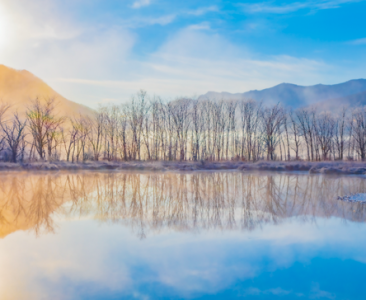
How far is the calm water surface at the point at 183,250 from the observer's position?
4.05 metres

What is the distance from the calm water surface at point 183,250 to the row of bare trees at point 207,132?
27833 mm

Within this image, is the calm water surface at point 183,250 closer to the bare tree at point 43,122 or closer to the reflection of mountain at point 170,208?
the reflection of mountain at point 170,208

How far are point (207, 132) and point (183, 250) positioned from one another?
3480 centimetres

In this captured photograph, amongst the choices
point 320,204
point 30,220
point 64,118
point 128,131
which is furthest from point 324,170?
point 64,118

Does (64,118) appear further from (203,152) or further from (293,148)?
(293,148)

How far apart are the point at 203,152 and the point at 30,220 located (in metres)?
30.2

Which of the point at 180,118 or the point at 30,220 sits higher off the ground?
the point at 180,118

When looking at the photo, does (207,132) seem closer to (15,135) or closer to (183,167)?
(183,167)

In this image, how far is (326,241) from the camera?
5984mm

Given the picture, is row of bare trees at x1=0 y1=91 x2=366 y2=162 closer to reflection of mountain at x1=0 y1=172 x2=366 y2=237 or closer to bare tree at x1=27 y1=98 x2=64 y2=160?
bare tree at x1=27 y1=98 x2=64 y2=160

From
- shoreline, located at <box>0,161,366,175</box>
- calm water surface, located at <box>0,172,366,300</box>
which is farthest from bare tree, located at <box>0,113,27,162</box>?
calm water surface, located at <box>0,172,366,300</box>

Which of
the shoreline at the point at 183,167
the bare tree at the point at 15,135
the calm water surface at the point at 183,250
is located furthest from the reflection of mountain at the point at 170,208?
the bare tree at the point at 15,135

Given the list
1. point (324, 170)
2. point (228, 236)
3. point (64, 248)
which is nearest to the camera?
point (64, 248)

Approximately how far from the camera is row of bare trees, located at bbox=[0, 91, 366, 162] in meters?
37.3
